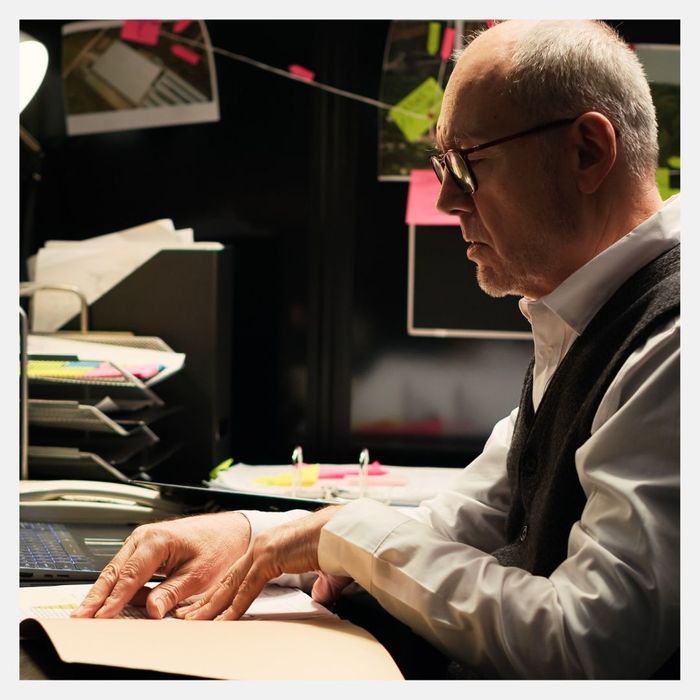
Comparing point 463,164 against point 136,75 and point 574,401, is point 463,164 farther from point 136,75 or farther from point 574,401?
point 136,75

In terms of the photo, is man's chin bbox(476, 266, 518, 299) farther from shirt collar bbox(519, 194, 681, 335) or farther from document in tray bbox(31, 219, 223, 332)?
document in tray bbox(31, 219, 223, 332)

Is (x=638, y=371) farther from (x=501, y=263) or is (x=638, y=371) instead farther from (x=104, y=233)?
(x=104, y=233)

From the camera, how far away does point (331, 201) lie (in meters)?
2.32

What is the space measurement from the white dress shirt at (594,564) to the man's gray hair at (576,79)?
Answer: 0.37ft

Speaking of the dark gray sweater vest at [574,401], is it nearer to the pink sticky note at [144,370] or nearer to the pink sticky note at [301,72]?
the pink sticky note at [144,370]

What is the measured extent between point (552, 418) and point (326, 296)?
1407 mm

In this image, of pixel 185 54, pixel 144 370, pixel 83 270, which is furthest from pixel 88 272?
pixel 185 54

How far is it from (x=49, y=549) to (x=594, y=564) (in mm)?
736

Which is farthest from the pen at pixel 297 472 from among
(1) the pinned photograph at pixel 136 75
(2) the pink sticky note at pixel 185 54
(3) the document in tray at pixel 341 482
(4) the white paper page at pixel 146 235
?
(2) the pink sticky note at pixel 185 54

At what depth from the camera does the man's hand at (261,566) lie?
96cm

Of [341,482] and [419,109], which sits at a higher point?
[419,109]

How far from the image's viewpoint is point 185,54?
232cm

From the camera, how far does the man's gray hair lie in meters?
0.98

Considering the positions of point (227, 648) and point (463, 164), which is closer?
point (227, 648)
